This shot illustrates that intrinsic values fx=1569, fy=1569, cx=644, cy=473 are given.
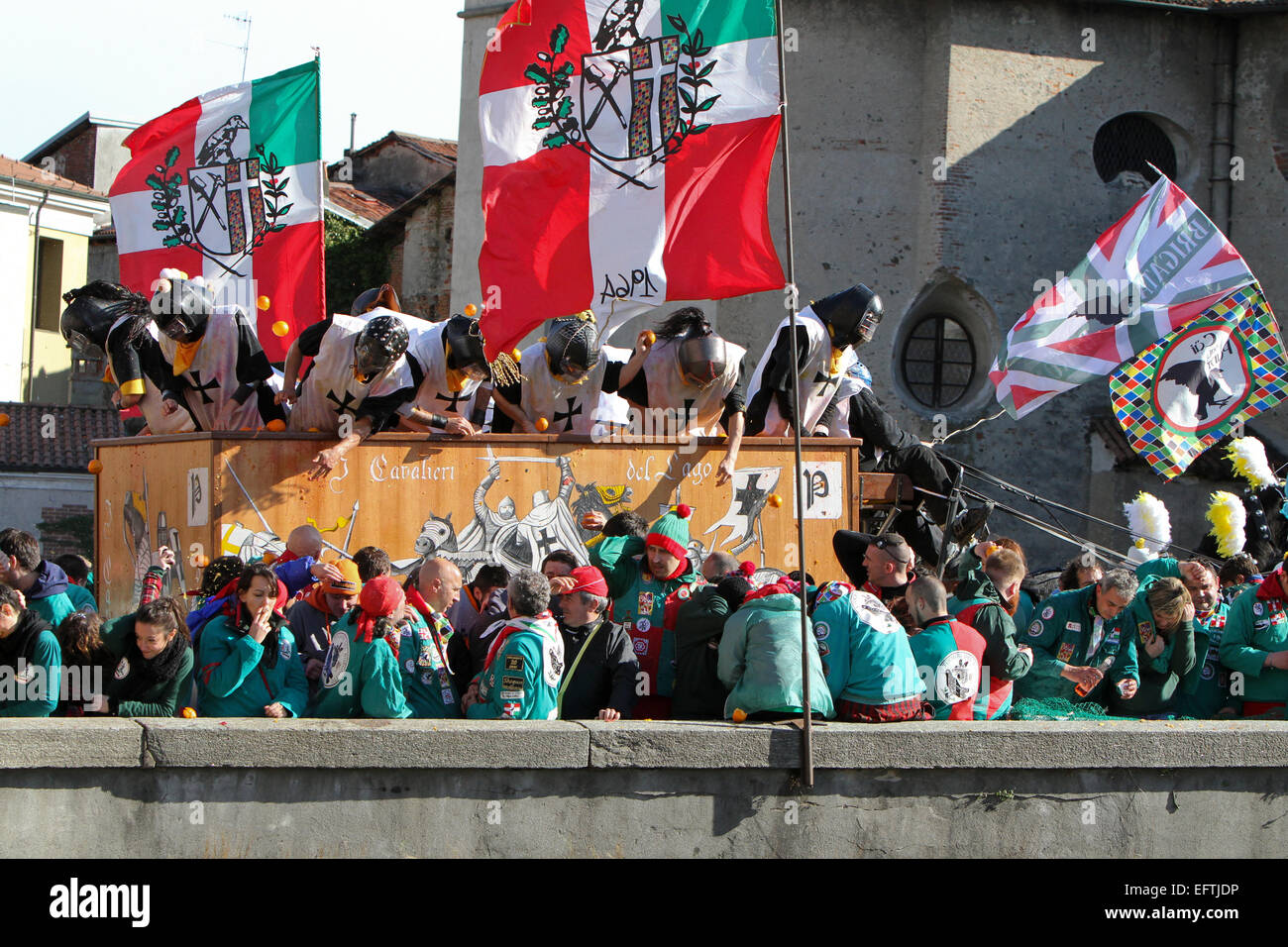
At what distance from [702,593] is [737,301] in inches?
581

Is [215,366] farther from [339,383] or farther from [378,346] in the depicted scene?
[378,346]

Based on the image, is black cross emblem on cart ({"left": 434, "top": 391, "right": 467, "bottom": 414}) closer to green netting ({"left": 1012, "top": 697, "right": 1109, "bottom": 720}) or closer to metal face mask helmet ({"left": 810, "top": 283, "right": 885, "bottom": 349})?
metal face mask helmet ({"left": 810, "top": 283, "right": 885, "bottom": 349})

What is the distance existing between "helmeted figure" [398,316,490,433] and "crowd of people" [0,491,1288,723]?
6.21ft

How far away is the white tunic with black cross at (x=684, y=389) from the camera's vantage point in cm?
1089

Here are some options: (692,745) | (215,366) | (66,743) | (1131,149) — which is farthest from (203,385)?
(1131,149)

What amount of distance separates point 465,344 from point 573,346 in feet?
2.39

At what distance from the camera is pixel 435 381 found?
10.9 meters

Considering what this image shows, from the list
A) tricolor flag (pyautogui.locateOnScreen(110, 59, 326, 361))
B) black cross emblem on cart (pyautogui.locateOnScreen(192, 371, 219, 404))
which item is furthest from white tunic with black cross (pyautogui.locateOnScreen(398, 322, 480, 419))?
tricolor flag (pyautogui.locateOnScreen(110, 59, 326, 361))

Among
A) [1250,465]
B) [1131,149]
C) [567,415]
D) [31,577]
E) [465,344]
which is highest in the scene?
[1131,149]

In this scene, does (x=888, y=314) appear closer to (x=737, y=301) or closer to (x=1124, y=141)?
(x=737, y=301)

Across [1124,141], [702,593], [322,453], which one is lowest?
[702,593]
